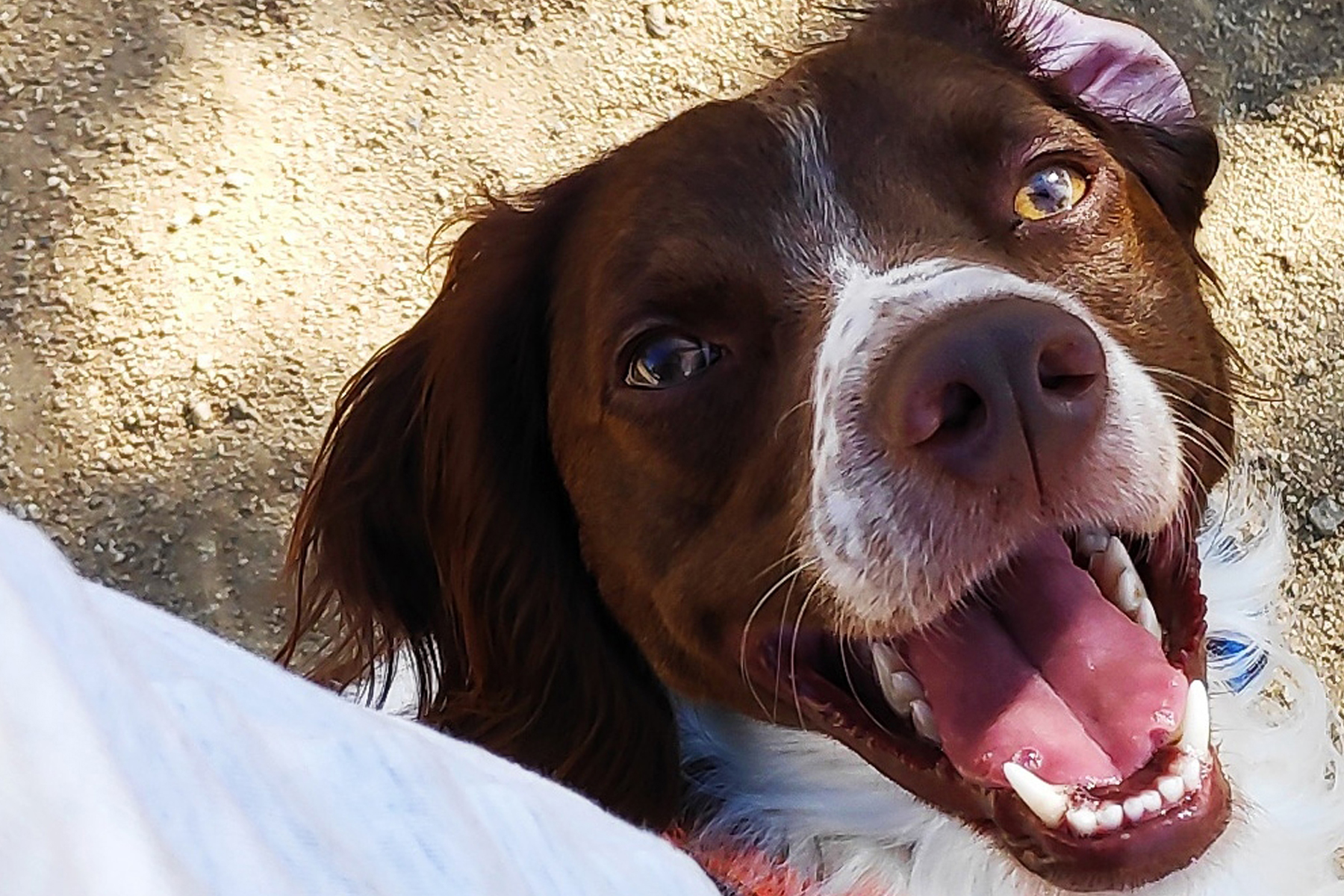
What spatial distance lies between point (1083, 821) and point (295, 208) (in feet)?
8.13

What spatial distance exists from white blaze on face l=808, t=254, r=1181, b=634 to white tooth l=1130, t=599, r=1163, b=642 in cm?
16

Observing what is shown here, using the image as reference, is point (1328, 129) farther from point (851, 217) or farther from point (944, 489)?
point (944, 489)

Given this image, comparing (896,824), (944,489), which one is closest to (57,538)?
(896,824)

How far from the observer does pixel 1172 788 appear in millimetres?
1673

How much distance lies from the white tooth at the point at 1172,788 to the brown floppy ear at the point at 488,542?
2.29 feet

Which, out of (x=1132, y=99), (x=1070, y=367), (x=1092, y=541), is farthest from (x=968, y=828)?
(x=1132, y=99)

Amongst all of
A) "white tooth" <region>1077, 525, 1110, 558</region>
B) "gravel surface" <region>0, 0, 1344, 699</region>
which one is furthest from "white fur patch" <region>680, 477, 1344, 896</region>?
"gravel surface" <region>0, 0, 1344, 699</region>

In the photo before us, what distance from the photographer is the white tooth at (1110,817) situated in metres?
1.64

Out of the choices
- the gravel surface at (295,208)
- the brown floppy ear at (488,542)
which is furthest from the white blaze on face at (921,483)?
the gravel surface at (295,208)

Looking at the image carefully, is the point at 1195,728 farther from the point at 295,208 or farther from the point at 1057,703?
the point at 295,208

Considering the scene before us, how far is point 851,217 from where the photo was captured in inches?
74.3

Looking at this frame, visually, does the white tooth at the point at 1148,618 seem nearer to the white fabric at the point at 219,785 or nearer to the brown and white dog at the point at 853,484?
the brown and white dog at the point at 853,484

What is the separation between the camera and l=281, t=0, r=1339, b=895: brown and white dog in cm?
166

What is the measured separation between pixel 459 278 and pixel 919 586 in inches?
36.8
